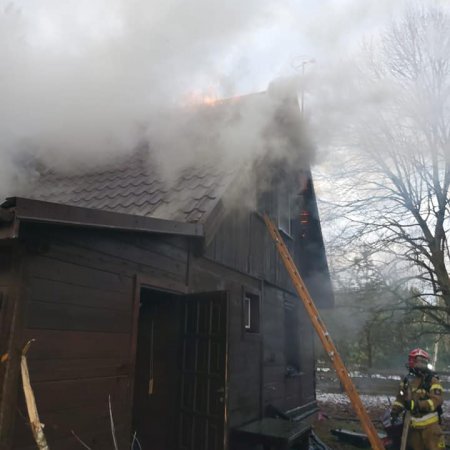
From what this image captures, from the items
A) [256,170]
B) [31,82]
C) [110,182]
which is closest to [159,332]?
[110,182]

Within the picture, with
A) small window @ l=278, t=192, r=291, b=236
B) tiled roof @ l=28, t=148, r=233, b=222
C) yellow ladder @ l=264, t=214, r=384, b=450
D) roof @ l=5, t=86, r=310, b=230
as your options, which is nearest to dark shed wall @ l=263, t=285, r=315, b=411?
yellow ladder @ l=264, t=214, r=384, b=450

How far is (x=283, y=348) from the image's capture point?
8383mm

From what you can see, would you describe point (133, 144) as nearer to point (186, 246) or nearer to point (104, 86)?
point (104, 86)

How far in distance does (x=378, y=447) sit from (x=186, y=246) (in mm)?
3468

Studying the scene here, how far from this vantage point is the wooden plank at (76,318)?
10.9 feet

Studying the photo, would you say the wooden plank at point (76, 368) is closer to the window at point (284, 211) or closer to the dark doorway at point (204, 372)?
the dark doorway at point (204, 372)

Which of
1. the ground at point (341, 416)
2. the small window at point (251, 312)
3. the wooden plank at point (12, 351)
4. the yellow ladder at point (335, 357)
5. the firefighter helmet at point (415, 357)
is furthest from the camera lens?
the ground at point (341, 416)

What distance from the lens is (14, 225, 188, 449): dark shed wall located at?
10.9ft

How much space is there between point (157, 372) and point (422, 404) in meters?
3.38

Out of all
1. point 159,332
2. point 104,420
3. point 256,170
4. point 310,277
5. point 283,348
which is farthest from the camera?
point 310,277

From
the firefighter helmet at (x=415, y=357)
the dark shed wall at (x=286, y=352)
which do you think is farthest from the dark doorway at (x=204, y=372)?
the firefighter helmet at (x=415, y=357)

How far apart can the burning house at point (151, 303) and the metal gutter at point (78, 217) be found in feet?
0.04

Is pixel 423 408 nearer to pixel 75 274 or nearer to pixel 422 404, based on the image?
pixel 422 404

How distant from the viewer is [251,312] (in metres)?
6.88
